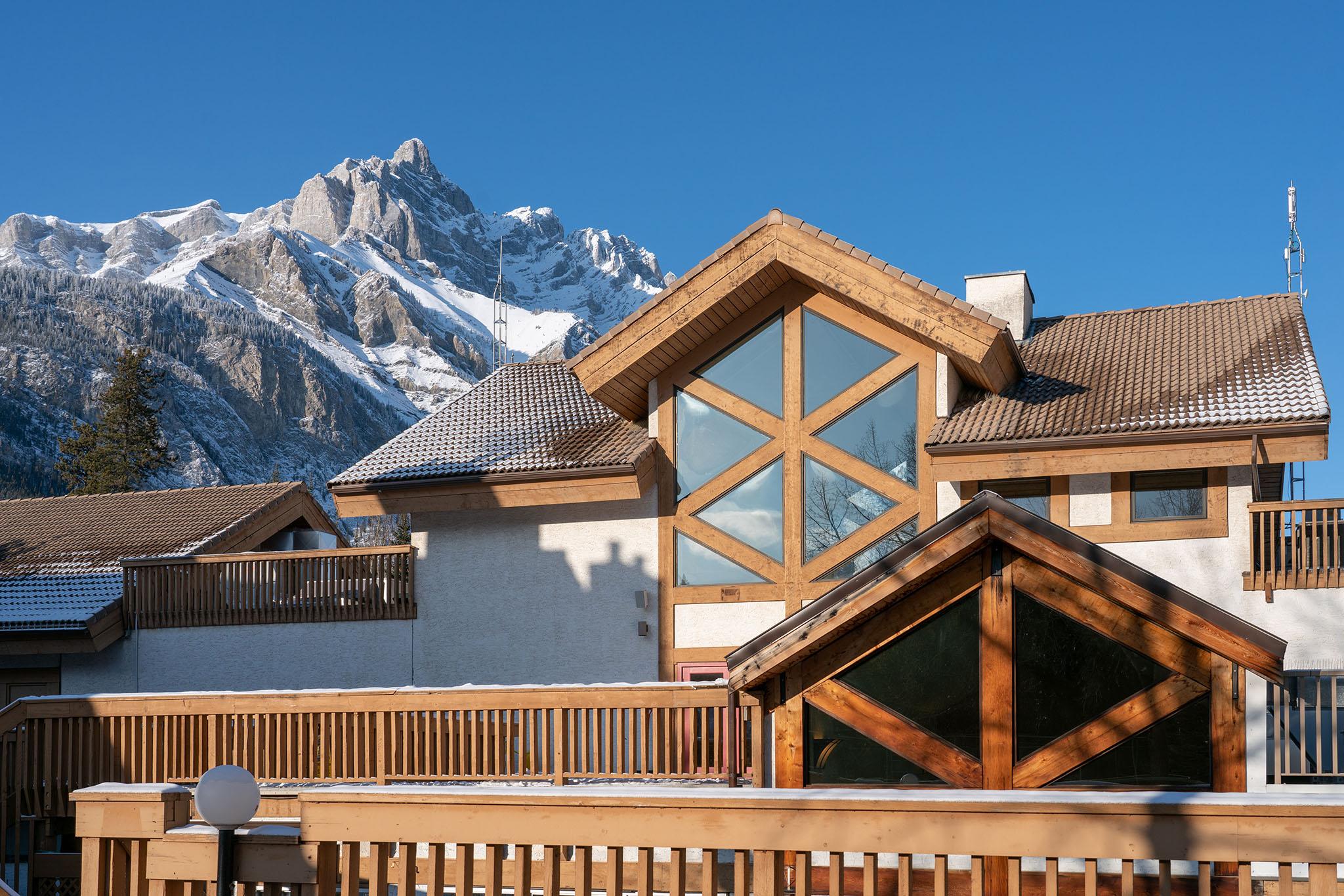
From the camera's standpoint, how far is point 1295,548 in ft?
45.9

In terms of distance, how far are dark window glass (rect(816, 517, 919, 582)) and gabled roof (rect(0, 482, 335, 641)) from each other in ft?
34.8

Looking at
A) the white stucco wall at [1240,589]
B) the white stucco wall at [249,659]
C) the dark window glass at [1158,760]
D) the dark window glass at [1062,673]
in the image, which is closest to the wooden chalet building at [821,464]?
the white stucco wall at [1240,589]

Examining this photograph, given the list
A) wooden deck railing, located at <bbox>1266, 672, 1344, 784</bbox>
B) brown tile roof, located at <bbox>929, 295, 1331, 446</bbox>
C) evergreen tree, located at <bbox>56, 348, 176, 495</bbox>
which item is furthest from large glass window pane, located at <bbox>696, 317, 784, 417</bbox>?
evergreen tree, located at <bbox>56, 348, 176, 495</bbox>

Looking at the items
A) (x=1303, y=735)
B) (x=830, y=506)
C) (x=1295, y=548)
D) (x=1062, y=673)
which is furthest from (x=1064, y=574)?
(x=830, y=506)

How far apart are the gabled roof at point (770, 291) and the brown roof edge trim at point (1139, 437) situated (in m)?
1.07

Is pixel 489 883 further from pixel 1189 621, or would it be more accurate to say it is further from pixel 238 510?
pixel 238 510

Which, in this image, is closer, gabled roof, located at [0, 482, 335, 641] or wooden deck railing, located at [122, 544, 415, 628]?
wooden deck railing, located at [122, 544, 415, 628]

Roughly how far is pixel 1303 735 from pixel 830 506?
5809 millimetres

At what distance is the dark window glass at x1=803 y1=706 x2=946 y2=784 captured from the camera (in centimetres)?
881

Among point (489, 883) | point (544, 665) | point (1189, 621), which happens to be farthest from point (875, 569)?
point (544, 665)

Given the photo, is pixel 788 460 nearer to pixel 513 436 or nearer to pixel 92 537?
pixel 513 436

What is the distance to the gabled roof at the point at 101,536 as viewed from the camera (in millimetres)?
18906

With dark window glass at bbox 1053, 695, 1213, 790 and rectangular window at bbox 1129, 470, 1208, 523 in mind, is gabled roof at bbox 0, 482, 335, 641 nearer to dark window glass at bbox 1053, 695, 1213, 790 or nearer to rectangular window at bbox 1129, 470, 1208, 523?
rectangular window at bbox 1129, 470, 1208, 523

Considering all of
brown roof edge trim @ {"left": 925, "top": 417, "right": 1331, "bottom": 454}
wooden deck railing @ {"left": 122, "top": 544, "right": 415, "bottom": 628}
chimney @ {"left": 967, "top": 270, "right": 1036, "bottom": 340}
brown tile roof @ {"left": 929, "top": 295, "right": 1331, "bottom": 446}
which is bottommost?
wooden deck railing @ {"left": 122, "top": 544, "right": 415, "bottom": 628}
